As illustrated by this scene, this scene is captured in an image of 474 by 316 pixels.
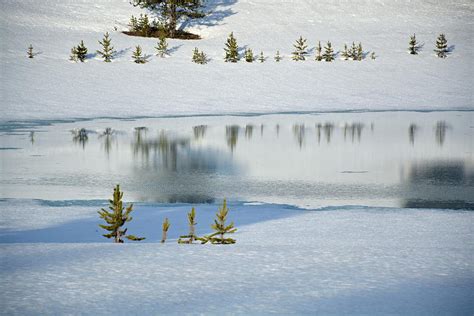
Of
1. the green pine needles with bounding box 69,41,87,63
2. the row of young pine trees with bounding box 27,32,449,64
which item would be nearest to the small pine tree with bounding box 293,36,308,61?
the row of young pine trees with bounding box 27,32,449,64

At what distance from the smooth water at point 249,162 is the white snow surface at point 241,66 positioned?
256 inches

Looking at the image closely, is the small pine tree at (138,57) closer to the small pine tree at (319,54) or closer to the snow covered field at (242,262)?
the small pine tree at (319,54)

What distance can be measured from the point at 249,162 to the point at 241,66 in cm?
2557

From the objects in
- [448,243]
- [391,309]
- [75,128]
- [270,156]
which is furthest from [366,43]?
[391,309]

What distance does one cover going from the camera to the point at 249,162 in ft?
51.9

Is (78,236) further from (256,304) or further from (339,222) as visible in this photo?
(256,304)

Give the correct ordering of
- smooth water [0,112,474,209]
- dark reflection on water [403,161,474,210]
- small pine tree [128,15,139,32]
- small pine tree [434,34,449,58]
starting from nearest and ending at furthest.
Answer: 1. dark reflection on water [403,161,474,210]
2. smooth water [0,112,474,209]
3. small pine tree [434,34,449,58]
4. small pine tree [128,15,139,32]

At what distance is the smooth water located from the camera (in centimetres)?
1199

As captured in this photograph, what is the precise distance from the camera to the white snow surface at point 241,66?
107ft

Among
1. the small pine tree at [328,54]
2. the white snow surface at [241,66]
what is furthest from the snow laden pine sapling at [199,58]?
the small pine tree at [328,54]

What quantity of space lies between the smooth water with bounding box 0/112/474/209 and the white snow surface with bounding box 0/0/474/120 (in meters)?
6.50

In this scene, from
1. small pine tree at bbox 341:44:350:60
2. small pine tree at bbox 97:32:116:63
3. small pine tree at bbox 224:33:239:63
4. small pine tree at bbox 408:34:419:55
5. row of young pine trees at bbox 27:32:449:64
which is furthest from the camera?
small pine tree at bbox 408:34:419:55

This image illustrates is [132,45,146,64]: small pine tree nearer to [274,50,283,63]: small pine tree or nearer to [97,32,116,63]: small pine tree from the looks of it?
[97,32,116,63]: small pine tree

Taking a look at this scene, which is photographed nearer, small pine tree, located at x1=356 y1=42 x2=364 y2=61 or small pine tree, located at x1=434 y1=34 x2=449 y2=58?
small pine tree, located at x1=356 y1=42 x2=364 y2=61
